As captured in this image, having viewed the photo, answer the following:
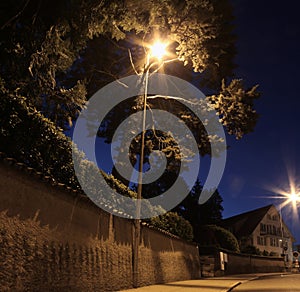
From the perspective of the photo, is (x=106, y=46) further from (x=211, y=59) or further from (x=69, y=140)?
(x=69, y=140)

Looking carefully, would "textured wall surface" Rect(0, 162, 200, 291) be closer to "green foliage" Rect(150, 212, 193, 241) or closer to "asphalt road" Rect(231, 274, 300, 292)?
"green foliage" Rect(150, 212, 193, 241)

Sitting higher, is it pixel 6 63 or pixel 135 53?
pixel 135 53

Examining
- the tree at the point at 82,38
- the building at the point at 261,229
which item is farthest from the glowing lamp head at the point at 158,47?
the building at the point at 261,229

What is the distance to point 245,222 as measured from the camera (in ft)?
219

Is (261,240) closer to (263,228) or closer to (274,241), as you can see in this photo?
(263,228)

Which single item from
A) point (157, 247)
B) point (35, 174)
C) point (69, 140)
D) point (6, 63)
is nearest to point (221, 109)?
point (157, 247)

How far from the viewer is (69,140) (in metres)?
11.2

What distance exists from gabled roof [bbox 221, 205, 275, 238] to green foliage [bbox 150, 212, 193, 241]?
42973 millimetres

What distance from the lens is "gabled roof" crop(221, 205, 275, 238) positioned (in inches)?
2474

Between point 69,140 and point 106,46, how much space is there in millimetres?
11080

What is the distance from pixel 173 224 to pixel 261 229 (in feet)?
157

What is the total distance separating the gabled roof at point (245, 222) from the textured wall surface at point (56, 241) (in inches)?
2062

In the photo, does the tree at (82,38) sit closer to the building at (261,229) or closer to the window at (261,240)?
the building at (261,229)

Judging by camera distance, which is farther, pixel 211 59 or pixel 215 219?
pixel 215 219
